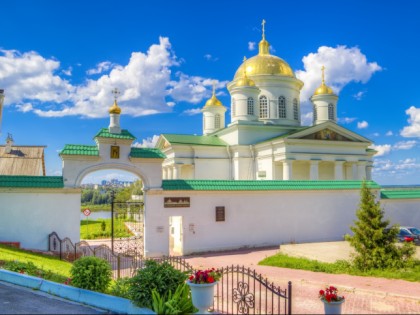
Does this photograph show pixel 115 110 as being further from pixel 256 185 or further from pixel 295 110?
pixel 295 110

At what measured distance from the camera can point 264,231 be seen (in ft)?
55.0

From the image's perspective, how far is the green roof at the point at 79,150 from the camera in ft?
45.4

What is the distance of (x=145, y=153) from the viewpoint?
48.6 feet

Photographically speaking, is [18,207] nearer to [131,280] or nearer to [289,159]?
[131,280]

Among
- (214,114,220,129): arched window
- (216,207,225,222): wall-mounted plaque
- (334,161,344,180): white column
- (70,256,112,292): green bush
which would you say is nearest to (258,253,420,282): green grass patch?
(216,207,225,222): wall-mounted plaque

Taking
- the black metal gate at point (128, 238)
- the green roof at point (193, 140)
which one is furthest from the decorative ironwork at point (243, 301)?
the green roof at point (193, 140)

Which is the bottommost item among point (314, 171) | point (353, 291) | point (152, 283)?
point (353, 291)

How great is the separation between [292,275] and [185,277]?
5.24 meters

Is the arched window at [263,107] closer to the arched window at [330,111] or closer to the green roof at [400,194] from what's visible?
the arched window at [330,111]

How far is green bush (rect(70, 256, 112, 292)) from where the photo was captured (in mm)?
7508

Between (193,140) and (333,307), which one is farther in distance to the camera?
(193,140)

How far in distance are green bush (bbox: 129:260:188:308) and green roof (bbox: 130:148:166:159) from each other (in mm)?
8079

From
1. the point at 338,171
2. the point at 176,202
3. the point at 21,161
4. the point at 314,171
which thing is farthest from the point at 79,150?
the point at 338,171

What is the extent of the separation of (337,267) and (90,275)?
7.68 meters
